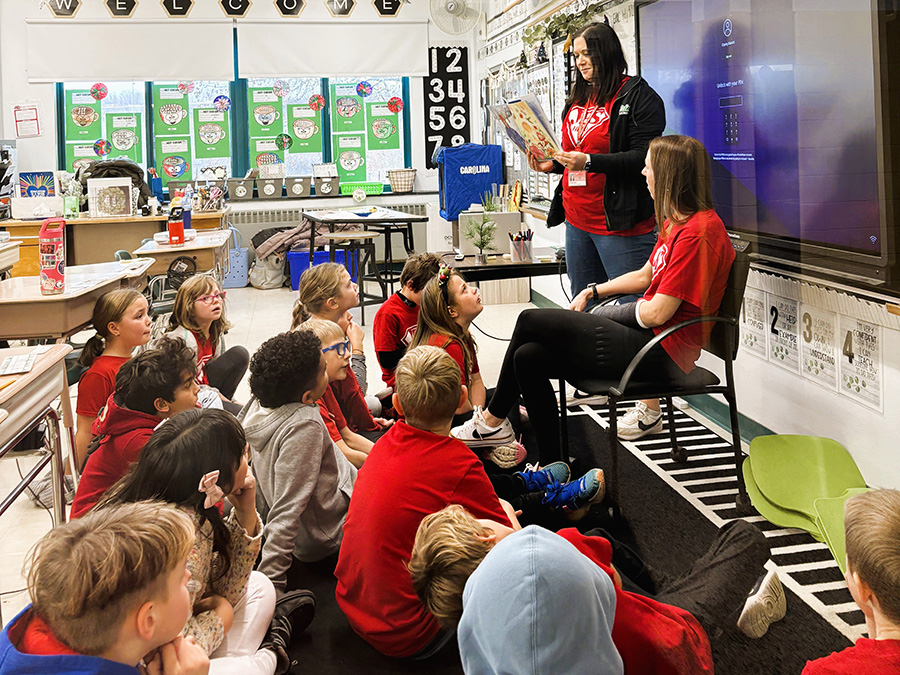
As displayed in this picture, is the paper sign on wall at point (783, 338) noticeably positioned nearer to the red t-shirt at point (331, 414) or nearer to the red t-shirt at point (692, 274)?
the red t-shirt at point (692, 274)

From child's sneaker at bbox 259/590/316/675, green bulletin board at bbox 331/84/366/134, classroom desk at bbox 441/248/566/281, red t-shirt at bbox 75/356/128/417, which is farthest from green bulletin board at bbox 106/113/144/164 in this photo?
child's sneaker at bbox 259/590/316/675

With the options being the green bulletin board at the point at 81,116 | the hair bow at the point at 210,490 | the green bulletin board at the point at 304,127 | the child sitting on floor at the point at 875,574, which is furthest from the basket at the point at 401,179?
the child sitting on floor at the point at 875,574

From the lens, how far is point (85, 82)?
329 inches

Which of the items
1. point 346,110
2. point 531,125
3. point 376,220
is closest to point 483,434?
point 531,125

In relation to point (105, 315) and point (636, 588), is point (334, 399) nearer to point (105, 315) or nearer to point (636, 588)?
point (105, 315)

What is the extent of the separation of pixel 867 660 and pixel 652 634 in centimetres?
32

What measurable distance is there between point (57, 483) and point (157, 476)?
1.09m

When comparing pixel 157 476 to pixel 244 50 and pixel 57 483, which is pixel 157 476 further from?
pixel 244 50

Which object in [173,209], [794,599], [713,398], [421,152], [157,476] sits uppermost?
[421,152]

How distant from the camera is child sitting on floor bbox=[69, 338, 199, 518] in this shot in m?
2.11

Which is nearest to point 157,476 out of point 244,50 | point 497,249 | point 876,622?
point 876,622

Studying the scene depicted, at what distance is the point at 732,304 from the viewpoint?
1.55 meters

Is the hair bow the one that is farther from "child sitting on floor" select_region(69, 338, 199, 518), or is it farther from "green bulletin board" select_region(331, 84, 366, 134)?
"green bulletin board" select_region(331, 84, 366, 134)

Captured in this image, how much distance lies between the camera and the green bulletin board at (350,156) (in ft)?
29.0
